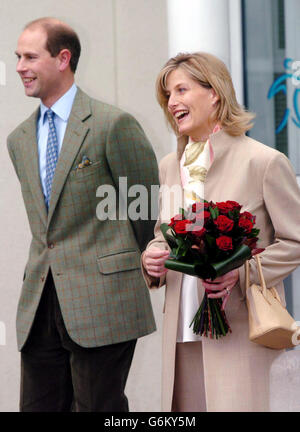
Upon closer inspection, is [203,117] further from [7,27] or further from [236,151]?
[7,27]

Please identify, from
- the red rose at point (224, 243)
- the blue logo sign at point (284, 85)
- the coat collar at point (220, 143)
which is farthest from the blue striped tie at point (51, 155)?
the blue logo sign at point (284, 85)

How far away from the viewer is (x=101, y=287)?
2941mm

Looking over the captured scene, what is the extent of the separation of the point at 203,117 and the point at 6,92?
168 centimetres

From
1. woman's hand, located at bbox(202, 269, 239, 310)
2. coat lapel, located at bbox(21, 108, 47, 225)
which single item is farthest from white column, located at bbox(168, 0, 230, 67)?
woman's hand, located at bbox(202, 269, 239, 310)

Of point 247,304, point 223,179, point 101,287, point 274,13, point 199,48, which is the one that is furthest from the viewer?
point 274,13

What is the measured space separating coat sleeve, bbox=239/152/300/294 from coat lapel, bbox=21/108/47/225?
891 millimetres

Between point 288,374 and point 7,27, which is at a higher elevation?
point 7,27

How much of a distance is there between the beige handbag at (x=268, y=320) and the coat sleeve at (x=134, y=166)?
0.72 metres

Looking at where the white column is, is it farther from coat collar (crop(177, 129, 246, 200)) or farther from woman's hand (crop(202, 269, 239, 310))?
woman's hand (crop(202, 269, 239, 310))

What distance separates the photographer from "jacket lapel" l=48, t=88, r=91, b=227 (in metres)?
2.91

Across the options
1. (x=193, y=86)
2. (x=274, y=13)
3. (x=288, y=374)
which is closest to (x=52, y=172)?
(x=193, y=86)

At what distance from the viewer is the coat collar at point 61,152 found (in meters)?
2.92

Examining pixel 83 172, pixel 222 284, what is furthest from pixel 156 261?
pixel 83 172

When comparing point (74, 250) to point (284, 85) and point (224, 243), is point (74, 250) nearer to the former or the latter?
point (224, 243)
